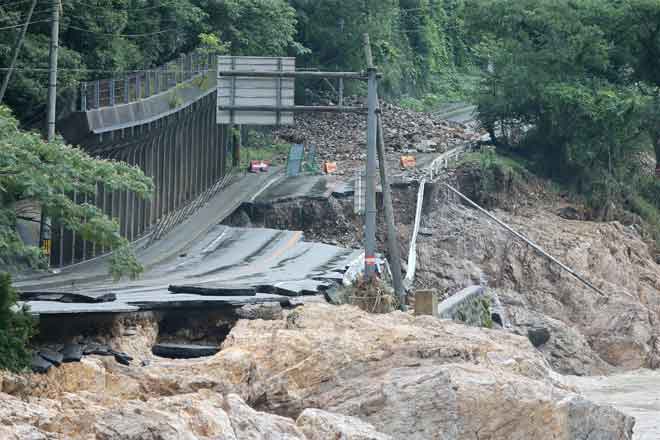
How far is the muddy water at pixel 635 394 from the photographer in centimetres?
3257

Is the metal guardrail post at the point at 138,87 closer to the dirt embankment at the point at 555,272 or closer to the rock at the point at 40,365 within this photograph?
the dirt embankment at the point at 555,272

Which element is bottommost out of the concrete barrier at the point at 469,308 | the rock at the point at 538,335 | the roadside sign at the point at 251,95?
the rock at the point at 538,335

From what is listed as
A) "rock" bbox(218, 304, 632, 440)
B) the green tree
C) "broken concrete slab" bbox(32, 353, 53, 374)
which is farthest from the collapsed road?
the green tree

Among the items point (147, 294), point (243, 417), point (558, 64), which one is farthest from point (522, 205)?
point (243, 417)

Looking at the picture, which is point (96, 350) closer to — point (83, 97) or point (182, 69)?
point (83, 97)

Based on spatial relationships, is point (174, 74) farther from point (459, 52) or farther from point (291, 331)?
point (459, 52)

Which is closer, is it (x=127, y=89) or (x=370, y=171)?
(x=370, y=171)

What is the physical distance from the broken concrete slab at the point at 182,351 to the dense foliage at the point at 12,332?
12.6 feet

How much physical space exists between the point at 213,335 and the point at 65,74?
23.1 metres

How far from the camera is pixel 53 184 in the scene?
2819 cm

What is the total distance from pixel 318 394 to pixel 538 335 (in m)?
28.9

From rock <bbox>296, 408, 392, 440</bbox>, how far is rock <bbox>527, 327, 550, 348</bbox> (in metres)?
31.4

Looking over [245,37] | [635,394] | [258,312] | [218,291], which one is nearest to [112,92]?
[245,37]

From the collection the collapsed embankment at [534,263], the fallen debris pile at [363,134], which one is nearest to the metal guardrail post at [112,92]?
the collapsed embankment at [534,263]
